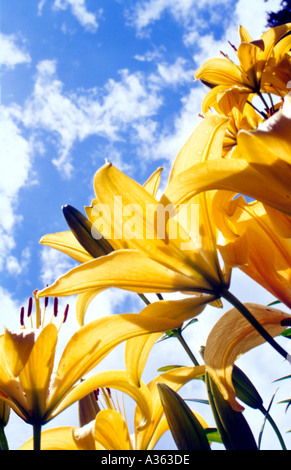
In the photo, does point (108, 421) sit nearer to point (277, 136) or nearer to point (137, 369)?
point (137, 369)

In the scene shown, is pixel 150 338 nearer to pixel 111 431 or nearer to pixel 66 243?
pixel 111 431

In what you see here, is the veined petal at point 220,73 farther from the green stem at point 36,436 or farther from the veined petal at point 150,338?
the green stem at point 36,436

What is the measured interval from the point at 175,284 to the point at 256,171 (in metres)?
0.20

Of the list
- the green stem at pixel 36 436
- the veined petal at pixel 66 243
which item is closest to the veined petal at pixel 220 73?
the veined petal at pixel 66 243

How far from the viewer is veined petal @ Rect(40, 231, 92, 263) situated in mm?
819

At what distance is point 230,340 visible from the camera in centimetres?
52

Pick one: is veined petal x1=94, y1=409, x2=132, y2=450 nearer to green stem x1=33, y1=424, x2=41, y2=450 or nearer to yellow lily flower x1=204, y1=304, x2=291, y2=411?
green stem x1=33, y1=424, x2=41, y2=450

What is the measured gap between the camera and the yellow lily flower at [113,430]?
58 centimetres

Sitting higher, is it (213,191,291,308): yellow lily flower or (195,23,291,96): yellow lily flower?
(195,23,291,96): yellow lily flower

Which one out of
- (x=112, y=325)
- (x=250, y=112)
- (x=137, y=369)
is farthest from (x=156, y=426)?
(x=250, y=112)

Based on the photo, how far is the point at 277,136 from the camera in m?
0.39

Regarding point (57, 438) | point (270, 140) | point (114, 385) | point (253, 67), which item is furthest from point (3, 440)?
point (253, 67)

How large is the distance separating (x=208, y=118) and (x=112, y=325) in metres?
0.27

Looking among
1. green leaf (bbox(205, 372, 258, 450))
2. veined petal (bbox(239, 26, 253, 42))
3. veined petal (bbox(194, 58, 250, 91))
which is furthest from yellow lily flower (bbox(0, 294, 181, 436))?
veined petal (bbox(239, 26, 253, 42))
